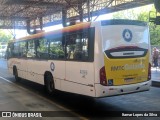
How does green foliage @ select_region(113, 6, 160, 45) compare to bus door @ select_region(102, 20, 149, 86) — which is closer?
bus door @ select_region(102, 20, 149, 86)

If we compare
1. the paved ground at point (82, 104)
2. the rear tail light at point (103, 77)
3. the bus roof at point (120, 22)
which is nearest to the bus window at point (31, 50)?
the paved ground at point (82, 104)

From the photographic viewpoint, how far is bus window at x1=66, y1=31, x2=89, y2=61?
32.0 ft

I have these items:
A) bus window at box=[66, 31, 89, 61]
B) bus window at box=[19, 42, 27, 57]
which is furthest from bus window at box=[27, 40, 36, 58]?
bus window at box=[66, 31, 89, 61]

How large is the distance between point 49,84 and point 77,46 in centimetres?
334

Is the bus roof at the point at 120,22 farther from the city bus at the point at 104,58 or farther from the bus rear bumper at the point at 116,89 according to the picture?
the bus rear bumper at the point at 116,89

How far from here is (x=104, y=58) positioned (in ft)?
30.1

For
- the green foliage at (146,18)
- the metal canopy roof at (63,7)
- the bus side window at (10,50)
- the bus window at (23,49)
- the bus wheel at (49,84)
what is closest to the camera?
the bus wheel at (49,84)

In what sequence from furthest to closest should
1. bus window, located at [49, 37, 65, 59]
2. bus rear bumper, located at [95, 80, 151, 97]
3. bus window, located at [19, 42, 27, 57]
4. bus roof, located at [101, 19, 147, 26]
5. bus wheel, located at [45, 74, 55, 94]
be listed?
bus window, located at [19, 42, 27, 57] → bus wheel, located at [45, 74, 55, 94] → bus window, located at [49, 37, 65, 59] → bus roof, located at [101, 19, 147, 26] → bus rear bumper, located at [95, 80, 151, 97]

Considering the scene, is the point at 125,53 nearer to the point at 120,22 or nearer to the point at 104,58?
the point at 104,58

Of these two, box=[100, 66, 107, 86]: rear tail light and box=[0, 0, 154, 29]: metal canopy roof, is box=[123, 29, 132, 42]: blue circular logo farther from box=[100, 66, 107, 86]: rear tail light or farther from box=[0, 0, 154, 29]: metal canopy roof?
box=[0, 0, 154, 29]: metal canopy roof

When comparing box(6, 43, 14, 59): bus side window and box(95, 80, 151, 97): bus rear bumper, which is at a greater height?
box(6, 43, 14, 59): bus side window

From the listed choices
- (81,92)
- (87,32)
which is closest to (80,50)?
(87,32)

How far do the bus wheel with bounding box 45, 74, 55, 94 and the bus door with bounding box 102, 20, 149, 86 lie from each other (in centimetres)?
395

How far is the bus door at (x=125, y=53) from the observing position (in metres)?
9.28
